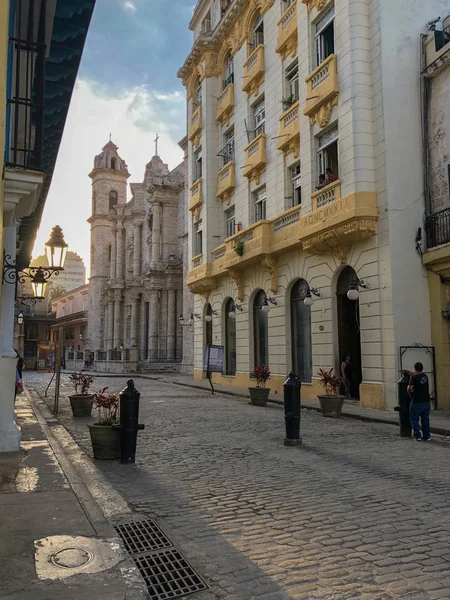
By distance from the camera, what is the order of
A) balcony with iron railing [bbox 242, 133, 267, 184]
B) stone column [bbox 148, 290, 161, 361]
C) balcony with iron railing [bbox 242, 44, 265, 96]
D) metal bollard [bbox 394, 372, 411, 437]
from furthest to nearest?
stone column [bbox 148, 290, 161, 361], balcony with iron railing [bbox 242, 44, 265, 96], balcony with iron railing [bbox 242, 133, 267, 184], metal bollard [bbox 394, 372, 411, 437]

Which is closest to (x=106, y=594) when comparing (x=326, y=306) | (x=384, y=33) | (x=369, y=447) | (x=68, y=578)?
(x=68, y=578)

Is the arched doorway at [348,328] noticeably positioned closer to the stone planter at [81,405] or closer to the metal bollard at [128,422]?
the stone planter at [81,405]

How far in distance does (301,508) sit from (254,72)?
68.4ft

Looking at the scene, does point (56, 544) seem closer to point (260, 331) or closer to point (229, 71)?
point (260, 331)

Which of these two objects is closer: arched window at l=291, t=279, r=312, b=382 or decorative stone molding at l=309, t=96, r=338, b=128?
decorative stone molding at l=309, t=96, r=338, b=128

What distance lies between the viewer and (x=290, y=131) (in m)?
19.5

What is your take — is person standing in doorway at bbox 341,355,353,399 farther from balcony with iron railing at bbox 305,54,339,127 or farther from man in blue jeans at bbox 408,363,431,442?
balcony with iron railing at bbox 305,54,339,127

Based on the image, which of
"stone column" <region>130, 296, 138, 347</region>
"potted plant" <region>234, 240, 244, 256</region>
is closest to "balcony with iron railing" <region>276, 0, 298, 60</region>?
"potted plant" <region>234, 240, 244, 256</region>

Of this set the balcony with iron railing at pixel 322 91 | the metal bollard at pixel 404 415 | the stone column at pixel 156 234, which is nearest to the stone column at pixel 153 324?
the stone column at pixel 156 234

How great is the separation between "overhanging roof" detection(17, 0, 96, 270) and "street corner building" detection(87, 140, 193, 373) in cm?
2687

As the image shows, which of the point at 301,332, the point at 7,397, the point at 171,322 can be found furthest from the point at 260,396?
the point at 171,322

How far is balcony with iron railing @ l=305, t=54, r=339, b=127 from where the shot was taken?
53.5ft

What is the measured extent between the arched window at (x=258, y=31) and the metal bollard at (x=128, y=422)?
65.0 ft

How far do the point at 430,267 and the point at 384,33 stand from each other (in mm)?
6913
